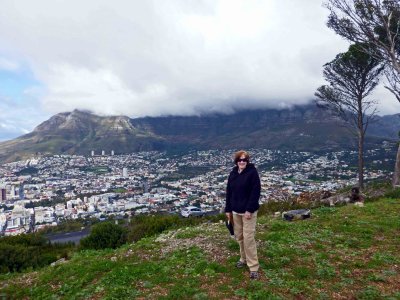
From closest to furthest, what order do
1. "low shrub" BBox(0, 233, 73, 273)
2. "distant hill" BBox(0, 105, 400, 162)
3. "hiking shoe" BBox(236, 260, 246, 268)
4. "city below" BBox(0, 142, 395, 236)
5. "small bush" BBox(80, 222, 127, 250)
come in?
"hiking shoe" BBox(236, 260, 246, 268) → "low shrub" BBox(0, 233, 73, 273) → "small bush" BBox(80, 222, 127, 250) → "city below" BBox(0, 142, 395, 236) → "distant hill" BBox(0, 105, 400, 162)

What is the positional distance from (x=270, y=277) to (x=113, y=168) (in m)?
108

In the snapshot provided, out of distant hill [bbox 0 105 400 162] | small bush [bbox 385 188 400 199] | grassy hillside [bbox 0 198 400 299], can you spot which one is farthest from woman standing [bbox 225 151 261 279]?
distant hill [bbox 0 105 400 162]

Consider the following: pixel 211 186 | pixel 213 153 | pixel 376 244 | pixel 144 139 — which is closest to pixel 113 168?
pixel 213 153

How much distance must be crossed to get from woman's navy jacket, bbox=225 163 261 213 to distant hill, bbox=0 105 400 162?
11084cm

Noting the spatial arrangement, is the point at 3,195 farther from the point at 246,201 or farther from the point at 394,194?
the point at 246,201

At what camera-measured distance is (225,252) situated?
961 centimetres

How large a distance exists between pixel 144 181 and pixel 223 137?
3663 inches

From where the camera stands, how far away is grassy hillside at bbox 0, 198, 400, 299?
7.14 meters

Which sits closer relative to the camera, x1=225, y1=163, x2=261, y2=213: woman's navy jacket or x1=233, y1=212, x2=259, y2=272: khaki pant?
x1=225, y1=163, x2=261, y2=213: woman's navy jacket

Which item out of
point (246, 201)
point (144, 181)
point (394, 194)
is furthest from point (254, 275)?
point (144, 181)

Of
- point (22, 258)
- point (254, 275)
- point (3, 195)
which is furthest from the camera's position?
point (3, 195)

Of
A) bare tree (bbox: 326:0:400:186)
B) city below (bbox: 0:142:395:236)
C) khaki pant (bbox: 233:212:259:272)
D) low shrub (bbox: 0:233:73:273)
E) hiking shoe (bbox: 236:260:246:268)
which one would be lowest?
city below (bbox: 0:142:395:236)

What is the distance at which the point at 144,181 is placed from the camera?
273 ft

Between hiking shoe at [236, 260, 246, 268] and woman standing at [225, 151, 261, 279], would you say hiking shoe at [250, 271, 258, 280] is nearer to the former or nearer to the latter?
woman standing at [225, 151, 261, 279]
